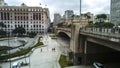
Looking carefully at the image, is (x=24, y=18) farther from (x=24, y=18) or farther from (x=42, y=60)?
(x=42, y=60)

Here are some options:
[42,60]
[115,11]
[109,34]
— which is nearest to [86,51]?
[42,60]

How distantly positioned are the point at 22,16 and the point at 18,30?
24.1 meters

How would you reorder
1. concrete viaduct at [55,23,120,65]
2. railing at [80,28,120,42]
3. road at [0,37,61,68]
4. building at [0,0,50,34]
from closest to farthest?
1. railing at [80,28,120,42]
2. concrete viaduct at [55,23,120,65]
3. road at [0,37,61,68]
4. building at [0,0,50,34]

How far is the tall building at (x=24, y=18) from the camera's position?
16962 cm

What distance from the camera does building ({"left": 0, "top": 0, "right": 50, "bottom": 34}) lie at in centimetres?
16962

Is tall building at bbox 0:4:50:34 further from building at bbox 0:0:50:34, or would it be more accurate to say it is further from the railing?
the railing

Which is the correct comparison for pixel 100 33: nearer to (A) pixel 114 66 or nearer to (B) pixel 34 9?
(A) pixel 114 66

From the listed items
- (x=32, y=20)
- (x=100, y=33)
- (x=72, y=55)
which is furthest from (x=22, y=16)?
(x=100, y=33)

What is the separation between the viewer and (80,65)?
41875 millimetres

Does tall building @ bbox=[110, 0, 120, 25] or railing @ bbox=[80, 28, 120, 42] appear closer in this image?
railing @ bbox=[80, 28, 120, 42]

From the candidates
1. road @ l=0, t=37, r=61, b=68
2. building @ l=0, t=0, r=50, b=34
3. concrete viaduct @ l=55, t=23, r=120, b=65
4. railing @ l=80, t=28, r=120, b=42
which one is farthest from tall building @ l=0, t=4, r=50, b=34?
railing @ l=80, t=28, r=120, b=42

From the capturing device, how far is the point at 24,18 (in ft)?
566

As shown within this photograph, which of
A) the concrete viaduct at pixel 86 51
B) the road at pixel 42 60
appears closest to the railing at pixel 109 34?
the concrete viaduct at pixel 86 51

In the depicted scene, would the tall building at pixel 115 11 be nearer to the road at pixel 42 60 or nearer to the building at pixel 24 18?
the road at pixel 42 60
